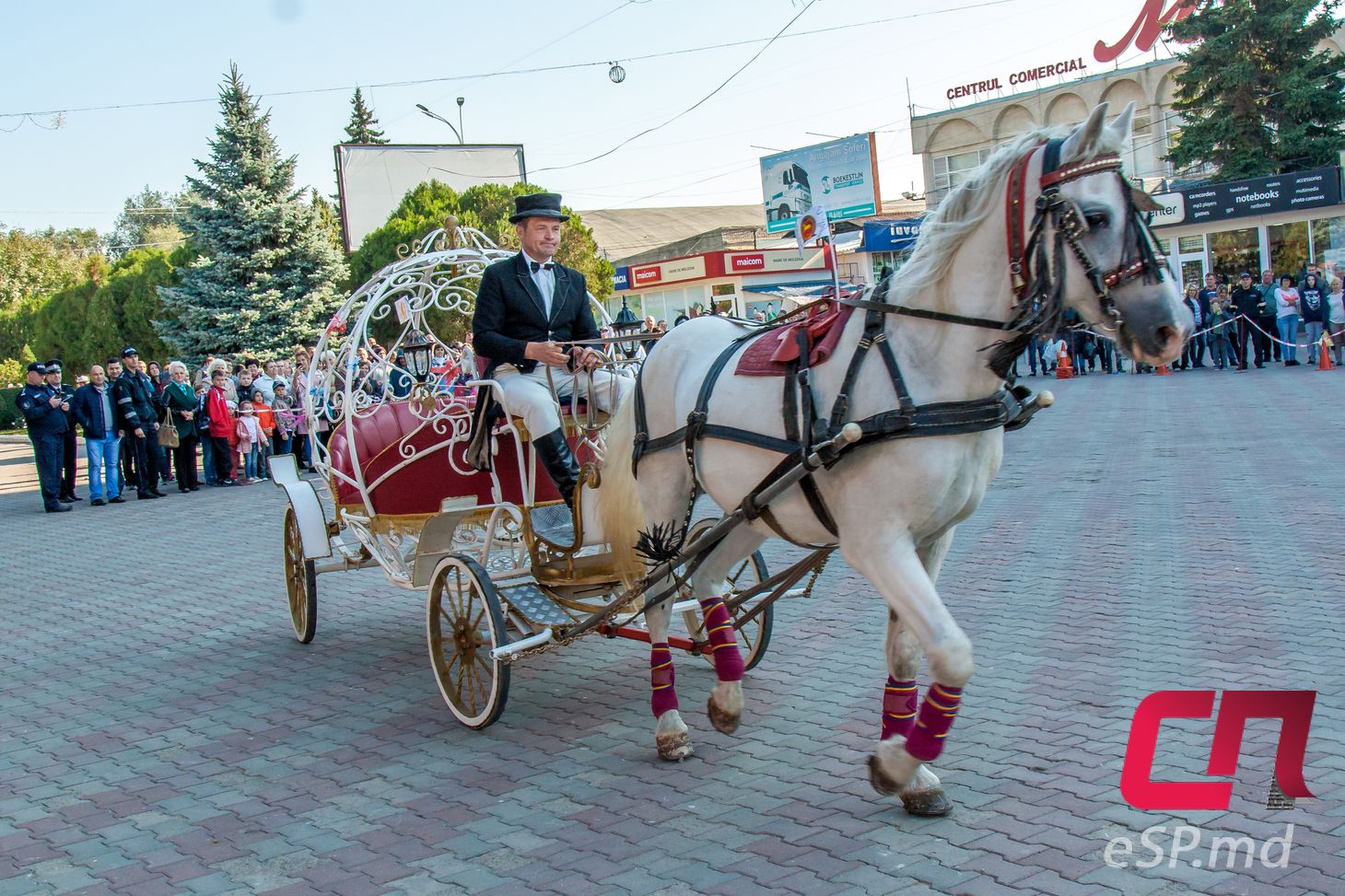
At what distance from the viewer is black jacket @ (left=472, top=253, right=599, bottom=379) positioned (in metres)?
6.05

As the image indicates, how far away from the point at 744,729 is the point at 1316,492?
264 inches

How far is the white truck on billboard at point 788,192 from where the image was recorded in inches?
2260

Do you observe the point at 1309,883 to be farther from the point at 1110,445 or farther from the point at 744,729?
the point at 1110,445

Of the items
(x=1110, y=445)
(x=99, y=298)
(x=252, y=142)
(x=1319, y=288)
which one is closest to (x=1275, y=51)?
(x=1319, y=288)

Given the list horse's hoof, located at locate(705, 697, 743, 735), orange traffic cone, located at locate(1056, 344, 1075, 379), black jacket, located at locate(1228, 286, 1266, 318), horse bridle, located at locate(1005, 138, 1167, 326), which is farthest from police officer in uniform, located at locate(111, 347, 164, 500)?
black jacket, located at locate(1228, 286, 1266, 318)

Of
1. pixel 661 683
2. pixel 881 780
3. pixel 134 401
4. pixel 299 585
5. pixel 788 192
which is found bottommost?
pixel 881 780

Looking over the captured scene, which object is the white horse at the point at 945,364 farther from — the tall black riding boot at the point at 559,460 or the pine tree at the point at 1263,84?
the pine tree at the point at 1263,84

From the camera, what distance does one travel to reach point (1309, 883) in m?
3.38

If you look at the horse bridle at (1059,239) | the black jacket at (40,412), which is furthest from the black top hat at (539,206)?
the black jacket at (40,412)

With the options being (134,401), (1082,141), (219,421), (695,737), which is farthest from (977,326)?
(219,421)

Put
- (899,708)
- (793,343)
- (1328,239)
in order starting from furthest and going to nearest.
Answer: (1328,239), (793,343), (899,708)

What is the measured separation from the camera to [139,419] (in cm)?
1788

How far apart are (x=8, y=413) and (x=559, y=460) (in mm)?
41745

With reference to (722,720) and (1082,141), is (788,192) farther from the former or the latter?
(1082,141)
